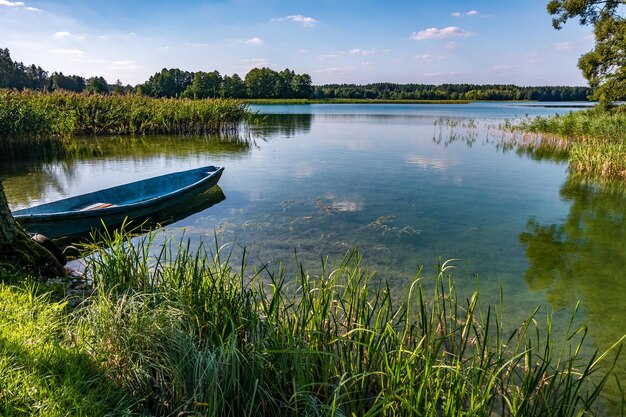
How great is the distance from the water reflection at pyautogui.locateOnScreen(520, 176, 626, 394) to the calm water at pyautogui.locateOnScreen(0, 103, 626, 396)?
0.8 inches

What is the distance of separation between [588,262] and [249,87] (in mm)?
80079

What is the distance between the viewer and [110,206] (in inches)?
246

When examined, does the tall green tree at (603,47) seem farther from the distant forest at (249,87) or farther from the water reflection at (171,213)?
the distant forest at (249,87)

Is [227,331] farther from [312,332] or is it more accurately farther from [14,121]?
[14,121]

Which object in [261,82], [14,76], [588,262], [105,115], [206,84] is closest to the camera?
[588,262]

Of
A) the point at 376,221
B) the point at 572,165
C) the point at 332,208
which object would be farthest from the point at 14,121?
the point at 572,165

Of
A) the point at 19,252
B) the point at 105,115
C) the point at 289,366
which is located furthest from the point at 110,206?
the point at 105,115

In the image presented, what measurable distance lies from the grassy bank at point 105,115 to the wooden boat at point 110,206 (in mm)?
8398

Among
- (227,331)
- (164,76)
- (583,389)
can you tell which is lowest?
(583,389)

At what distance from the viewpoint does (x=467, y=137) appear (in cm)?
2134

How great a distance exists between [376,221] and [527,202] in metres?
4.24

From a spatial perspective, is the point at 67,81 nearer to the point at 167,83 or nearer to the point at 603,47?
the point at 167,83

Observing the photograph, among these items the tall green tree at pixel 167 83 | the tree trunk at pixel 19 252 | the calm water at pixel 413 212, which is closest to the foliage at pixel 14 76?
the tall green tree at pixel 167 83

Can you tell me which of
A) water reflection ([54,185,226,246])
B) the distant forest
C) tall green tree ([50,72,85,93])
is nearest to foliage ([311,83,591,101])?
the distant forest
